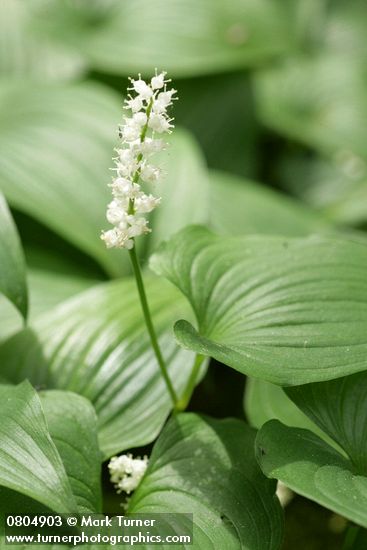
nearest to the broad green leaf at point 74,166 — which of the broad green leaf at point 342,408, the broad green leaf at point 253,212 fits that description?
the broad green leaf at point 253,212

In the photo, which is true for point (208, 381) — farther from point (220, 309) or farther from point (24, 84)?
point (24, 84)

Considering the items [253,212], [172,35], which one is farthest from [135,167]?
[172,35]

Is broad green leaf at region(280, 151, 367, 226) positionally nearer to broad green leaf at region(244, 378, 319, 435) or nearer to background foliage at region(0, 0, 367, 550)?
background foliage at region(0, 0, 367, 550)

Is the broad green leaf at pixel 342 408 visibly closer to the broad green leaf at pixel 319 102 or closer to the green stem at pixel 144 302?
the green stem at pixel 144 302

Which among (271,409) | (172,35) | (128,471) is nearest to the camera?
(128,471)

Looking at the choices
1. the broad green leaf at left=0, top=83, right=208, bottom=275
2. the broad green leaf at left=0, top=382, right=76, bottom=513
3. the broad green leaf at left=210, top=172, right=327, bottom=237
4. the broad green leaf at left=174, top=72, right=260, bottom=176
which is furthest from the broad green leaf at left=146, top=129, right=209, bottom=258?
the broad green leaf at left=0, top=382, right=76, bottom=513

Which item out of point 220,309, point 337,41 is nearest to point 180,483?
point 220,309

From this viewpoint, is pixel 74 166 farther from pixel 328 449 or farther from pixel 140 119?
pixel 328 449
